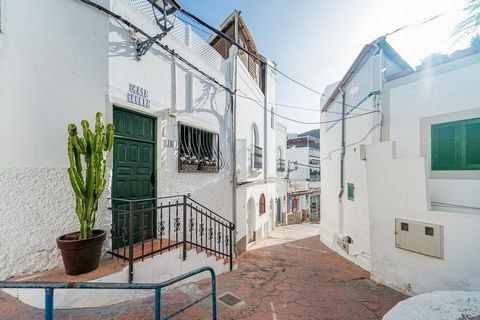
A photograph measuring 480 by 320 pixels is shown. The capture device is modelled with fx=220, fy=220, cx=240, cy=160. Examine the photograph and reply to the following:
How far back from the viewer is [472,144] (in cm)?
414

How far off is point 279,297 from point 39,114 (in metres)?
5.05

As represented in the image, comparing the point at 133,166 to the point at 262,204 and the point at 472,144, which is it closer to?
the point at 472,144

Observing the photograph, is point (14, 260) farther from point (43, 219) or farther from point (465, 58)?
point (465, 58)

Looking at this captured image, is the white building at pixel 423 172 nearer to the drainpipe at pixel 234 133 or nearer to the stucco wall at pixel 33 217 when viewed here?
the drainpipe at pixel 234 133

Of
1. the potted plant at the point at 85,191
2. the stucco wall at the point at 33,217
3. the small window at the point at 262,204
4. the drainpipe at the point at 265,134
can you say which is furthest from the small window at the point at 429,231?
the drainpipe at the point at 265,134

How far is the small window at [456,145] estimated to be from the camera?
412cm

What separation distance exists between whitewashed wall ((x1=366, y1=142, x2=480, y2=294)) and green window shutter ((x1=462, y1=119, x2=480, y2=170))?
709 millimetres

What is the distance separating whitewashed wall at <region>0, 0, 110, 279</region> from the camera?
2871 millimetres

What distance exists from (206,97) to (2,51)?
4.18 metres

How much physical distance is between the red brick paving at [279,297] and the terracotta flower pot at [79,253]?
0.47 m

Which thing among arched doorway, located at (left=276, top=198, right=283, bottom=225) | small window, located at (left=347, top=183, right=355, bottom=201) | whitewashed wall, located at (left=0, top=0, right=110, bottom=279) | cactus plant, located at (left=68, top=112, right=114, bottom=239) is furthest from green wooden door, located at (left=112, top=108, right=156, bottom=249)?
arched doorway, located at (left=276, top=198, right=283, bottom=225)

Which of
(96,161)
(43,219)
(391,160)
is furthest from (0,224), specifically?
(391,160)

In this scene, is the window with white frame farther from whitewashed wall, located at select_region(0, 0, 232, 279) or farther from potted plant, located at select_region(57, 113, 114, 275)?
potted plant, located at select_region(57, 113, 114, 275)

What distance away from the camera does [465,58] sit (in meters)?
4.31
